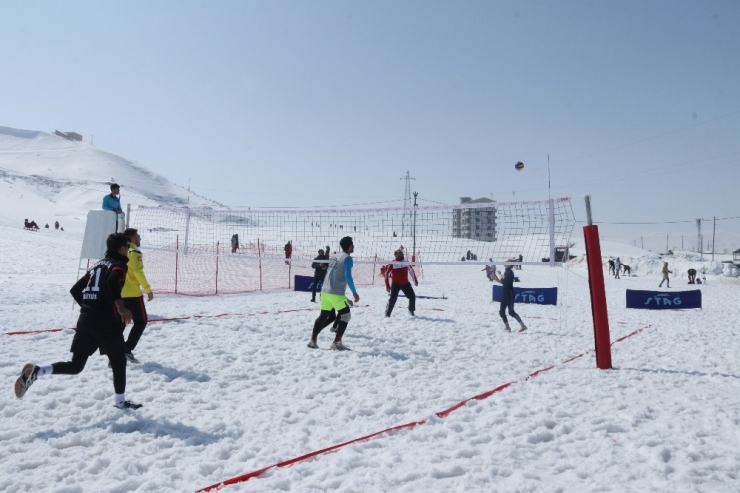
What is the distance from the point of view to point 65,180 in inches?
5118

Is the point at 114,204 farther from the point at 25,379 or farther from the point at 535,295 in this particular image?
the point at 535,295

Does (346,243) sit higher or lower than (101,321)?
higher

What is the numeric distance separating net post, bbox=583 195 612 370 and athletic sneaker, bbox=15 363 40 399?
6149 millimetres

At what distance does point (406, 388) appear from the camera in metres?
5.29

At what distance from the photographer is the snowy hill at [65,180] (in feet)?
285

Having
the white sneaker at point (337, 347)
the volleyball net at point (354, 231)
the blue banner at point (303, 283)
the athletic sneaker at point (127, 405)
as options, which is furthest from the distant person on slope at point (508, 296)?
the blue banner at point (303, 283)

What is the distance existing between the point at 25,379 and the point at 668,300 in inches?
611

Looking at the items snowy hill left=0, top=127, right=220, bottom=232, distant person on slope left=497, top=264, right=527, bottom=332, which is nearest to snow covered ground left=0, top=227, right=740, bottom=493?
distant person on slope left=497, top=264, right=527, bottom=332

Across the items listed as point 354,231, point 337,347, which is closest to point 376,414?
point 337,347

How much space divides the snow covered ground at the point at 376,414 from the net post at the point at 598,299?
0.73 ft

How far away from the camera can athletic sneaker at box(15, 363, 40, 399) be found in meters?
3.97

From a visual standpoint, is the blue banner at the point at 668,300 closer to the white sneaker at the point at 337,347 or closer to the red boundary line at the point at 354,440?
the red boundary line at the point at 354,440

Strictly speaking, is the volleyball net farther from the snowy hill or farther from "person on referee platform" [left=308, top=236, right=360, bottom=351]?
the snowy hill

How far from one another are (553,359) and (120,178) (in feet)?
541
